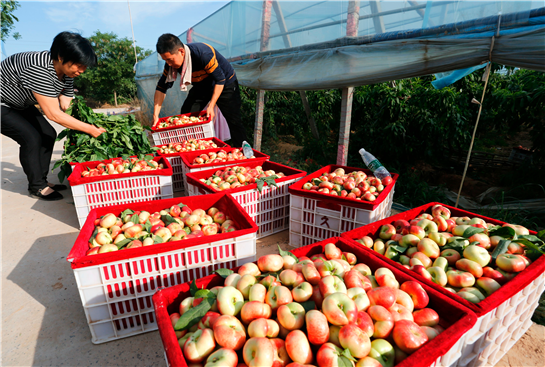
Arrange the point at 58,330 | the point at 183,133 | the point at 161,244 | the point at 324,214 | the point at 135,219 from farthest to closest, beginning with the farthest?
the point at 183,133
the point at 324,214
the point at 135,219
the point at 58,330
the point at 161,244

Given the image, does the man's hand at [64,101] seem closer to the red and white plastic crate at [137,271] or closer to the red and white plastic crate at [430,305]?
the red and white plastic crate at [137,271]

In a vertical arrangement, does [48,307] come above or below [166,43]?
below

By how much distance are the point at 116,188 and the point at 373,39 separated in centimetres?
343

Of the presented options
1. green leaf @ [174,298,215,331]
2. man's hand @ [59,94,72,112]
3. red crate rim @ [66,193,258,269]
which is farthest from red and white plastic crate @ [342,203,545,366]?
man's hand @ [59,94,72,112]

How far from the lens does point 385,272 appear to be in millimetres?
1371

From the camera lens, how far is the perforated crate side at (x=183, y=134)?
15.8ft

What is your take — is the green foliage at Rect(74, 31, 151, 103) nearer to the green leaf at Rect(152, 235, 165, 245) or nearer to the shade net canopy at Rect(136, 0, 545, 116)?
the shade net canopy at Rect(136, 0, 545, 116)

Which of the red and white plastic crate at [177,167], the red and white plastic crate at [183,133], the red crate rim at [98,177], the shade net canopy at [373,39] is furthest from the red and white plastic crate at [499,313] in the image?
the red and white plastic crate at [183,133]

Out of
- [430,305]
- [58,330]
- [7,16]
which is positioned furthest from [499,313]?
[7,16]

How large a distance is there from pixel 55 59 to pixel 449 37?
163 inches

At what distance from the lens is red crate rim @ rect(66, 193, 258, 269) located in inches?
58.6

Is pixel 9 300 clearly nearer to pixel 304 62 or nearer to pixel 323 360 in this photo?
pixel 323 360

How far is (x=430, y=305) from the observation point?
1.30m

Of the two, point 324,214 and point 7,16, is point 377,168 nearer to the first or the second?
point 324,214
